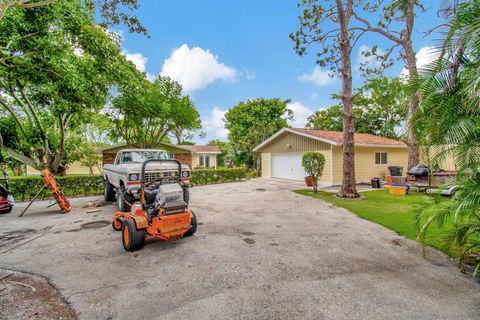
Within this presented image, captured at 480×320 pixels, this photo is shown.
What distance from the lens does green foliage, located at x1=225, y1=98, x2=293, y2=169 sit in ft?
82.6

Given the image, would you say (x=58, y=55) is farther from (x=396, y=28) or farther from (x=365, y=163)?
(x=396, y=28)

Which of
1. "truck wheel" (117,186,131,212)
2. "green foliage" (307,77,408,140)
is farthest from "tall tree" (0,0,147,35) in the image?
"green foliage" (307,77,408,140)

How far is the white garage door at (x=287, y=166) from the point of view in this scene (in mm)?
14742

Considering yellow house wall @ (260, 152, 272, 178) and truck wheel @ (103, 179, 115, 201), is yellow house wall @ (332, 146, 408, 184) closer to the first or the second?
yellow house wall @ (260, 152, 272, 178)

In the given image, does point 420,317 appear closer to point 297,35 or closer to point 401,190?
point 401,190

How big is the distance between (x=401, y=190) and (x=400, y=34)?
32.0 feet

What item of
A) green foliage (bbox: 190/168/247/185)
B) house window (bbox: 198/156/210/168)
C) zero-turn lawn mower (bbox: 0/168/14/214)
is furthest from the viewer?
house window (bbox: 198/156/210/168)

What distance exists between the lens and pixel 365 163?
45.9 ft

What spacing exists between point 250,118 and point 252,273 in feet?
84.4

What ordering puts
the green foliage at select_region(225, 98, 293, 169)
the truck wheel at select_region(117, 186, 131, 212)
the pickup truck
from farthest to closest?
the green foliage at select_region(225, 98, 293, 169) < the truck wheel at select_region(117, 186, 131, 212) < the pickup truck

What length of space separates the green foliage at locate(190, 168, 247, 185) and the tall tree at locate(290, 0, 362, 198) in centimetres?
839

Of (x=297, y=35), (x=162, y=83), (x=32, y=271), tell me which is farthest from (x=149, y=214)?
(x=162, y=83)

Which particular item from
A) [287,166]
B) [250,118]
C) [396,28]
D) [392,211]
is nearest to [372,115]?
[396,28]

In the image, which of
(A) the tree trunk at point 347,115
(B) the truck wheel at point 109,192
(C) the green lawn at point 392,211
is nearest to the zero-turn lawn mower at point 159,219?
(C) the green lawn at point 392,211
